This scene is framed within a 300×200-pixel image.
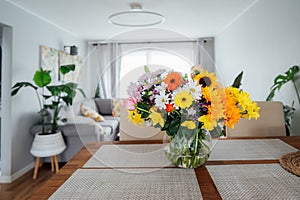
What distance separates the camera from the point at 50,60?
398cm

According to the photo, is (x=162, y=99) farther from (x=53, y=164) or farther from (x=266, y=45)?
(x=53, y=164)

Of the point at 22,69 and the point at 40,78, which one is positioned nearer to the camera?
the point at 40,78

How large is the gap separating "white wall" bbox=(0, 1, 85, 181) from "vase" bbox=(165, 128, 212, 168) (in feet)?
8.66

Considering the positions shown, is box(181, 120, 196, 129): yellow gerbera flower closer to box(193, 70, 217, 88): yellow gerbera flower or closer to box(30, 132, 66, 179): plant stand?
box(193, 70, 217, 88): yellow gerbera flower

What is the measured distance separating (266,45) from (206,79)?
95.6 inches

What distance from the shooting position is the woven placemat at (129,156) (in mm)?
1097

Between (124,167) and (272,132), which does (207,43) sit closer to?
(272,132)

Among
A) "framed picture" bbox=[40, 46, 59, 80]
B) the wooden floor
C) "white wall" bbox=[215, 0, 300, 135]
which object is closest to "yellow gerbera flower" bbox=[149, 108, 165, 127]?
"white wall" bbox=[215, 0, 300, 135]

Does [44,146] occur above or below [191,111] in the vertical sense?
below

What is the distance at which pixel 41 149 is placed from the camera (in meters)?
2.95

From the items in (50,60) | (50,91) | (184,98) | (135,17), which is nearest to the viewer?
(184,98)

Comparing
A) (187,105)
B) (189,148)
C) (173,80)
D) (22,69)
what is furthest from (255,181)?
(22,69)

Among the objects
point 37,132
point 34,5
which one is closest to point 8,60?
point 34,5

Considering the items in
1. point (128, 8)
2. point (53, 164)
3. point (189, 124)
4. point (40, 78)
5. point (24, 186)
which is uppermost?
point (128, 8)
